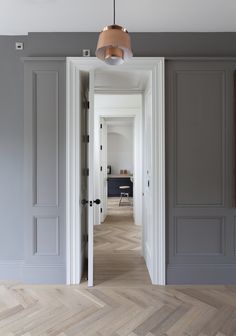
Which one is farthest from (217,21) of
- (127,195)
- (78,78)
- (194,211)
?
(127,195)

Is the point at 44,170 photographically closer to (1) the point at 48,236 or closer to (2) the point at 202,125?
(1) the point at 48,236

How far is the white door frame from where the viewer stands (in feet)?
9.13

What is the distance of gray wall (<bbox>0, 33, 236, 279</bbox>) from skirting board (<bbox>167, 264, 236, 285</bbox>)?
189 cm

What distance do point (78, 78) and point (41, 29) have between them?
698 mm

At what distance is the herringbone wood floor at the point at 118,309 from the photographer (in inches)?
80.7

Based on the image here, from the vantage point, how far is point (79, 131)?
2.81 metres

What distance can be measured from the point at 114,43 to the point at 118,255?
3035mm

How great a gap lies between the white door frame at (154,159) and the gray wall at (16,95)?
235 millimetres

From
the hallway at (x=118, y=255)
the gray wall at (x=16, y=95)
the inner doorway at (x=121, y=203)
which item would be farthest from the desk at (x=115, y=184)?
the gray wall at (x=16, y=95)

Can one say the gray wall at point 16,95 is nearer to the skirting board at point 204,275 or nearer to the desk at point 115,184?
the skirting board at point 204,275

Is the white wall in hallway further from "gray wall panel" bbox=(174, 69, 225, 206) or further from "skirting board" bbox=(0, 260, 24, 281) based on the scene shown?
"skirting board" bbox=(0, 260, 24, 281)

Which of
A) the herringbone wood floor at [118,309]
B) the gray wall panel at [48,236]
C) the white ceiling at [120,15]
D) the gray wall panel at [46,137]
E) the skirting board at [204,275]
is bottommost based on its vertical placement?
the herringbone wood floor at [118,309]

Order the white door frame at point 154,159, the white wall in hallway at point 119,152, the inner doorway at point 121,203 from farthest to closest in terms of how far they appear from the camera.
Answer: the white wall in hallway at point 119,152 < the inner doorway at point 121,203 < the white door frame at point 154,159

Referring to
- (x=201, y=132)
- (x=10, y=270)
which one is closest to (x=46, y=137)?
(x=10, y=270)
